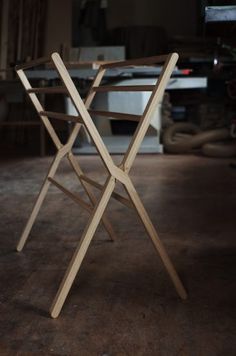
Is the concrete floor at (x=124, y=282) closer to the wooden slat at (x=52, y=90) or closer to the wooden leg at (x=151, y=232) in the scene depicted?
the wooden leg at (x=151, y=232)

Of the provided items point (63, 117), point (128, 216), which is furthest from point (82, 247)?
point (128, 216)

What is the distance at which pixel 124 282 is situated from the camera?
1492 mm

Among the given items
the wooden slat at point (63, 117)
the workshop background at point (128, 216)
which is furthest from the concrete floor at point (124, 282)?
the wooden slat at point (63, 117)

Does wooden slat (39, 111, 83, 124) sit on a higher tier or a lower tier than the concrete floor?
higher

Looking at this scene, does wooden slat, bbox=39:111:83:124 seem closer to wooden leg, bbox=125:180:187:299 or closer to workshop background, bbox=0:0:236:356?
wooden leg, bbox=125:180:187:299

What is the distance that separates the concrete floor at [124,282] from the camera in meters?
1.14

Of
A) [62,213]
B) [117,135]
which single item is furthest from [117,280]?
[117,135]

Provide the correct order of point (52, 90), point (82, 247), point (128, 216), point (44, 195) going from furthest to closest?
point (128, 216)
point (44, 195)
point (52, 90)
point (82, 247)

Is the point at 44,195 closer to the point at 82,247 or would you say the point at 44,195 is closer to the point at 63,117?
the point at 63,117

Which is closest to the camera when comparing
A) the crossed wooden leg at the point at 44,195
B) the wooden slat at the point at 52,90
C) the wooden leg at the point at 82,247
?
the wooden leg at the point at 82,247

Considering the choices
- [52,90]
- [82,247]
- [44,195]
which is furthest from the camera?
[44,195]

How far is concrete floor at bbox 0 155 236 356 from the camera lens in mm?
Result: 1140

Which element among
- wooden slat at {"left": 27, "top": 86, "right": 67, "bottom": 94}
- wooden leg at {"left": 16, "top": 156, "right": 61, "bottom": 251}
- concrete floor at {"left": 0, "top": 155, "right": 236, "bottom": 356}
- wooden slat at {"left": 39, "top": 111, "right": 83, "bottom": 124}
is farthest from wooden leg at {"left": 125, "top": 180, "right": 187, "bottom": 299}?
wooden leg at {"left": 16, "top": 156, "right": 61, "bottom": 251}

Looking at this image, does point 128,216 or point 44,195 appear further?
point 128,216
